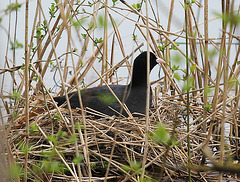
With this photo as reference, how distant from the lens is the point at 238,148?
2340 mm

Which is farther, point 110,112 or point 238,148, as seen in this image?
point 110,112

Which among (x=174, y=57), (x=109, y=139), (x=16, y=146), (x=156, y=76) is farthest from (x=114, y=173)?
(x=156, y=76)

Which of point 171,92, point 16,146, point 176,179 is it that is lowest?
point 176,179

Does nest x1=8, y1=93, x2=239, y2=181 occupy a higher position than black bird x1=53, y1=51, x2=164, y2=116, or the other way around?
black bird x1=53, y1=51, x2=164, y2=116

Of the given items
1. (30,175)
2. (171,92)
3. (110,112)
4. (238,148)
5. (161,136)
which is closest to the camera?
(161,136)

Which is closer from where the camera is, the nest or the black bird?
the nest

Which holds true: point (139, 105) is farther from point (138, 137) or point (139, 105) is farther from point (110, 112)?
point (138, 137)

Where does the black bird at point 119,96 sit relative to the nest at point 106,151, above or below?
above

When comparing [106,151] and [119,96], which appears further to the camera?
[119,96]

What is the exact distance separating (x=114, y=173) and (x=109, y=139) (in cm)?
22

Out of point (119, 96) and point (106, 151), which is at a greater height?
point (119, 96)

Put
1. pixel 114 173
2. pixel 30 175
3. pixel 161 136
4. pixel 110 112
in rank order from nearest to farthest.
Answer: pixel 161 136, pixel 30 175, pixel 114 173, pixel 110 112

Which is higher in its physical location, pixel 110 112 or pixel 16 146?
pixel 110 112

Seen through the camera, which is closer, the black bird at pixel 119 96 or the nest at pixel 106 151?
the nest at pixel 106 151
